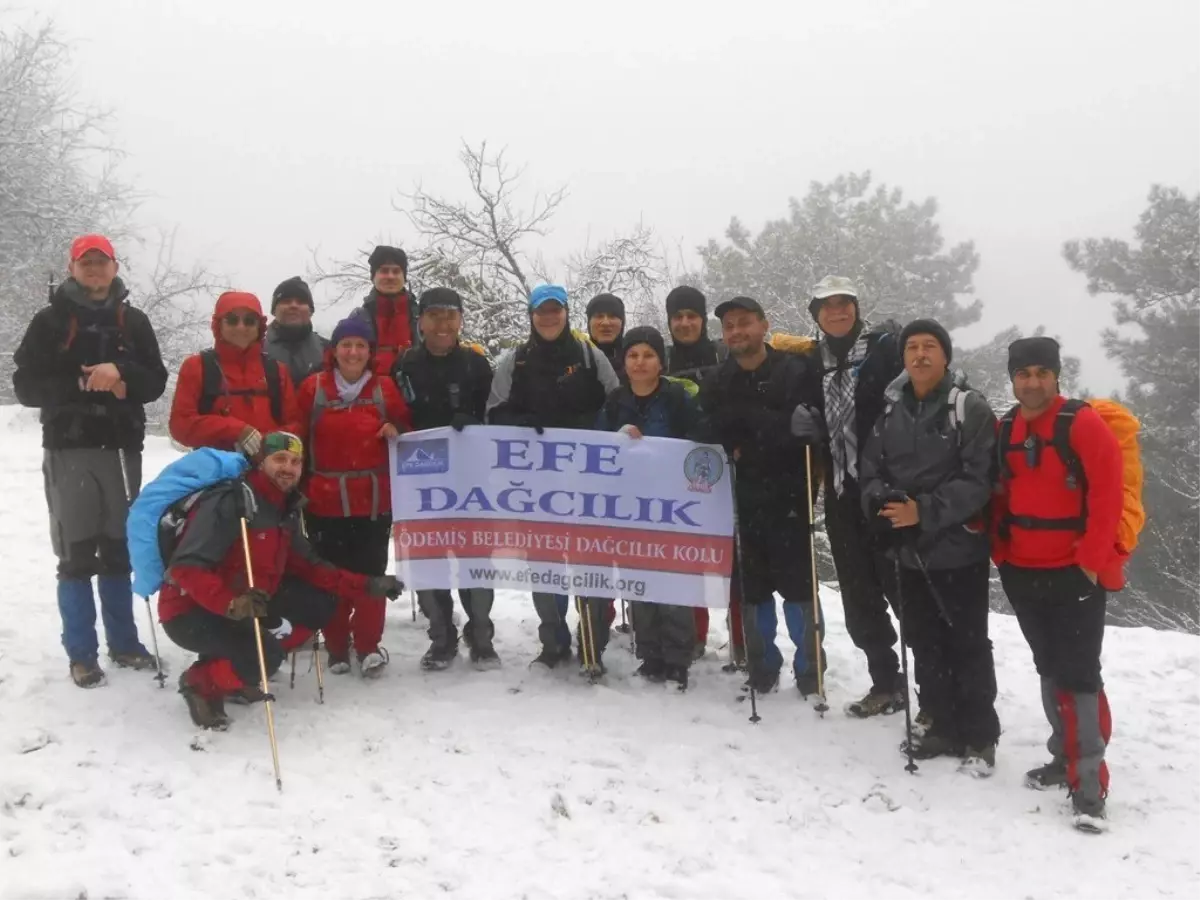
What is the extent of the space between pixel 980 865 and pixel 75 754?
16.0 ft

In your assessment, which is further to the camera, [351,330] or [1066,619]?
[351,330]

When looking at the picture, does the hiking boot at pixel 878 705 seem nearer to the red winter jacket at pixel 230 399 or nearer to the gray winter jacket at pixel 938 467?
the gray winter jacket at pixel 938 467

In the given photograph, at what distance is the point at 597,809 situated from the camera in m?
4.86

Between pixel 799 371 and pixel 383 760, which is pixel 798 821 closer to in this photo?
pixel 383 760

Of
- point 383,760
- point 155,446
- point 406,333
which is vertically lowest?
point 383,760

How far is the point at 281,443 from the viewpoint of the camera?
554cm

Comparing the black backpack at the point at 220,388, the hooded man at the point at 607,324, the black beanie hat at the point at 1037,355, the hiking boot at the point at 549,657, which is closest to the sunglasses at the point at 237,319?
the black backpack at the point at 220,388

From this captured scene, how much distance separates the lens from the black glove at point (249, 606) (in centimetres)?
518


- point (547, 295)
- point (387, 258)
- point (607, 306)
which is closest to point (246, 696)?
point (547, 295)

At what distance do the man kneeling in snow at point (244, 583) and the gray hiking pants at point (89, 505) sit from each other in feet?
2.73

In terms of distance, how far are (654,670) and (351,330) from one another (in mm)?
3206

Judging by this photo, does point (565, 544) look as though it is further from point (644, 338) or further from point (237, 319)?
point (237, 319)

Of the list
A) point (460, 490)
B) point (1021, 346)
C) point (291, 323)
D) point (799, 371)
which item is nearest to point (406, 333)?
point (291, 323)

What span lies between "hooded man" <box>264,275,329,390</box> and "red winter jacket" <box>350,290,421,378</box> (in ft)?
1.35
